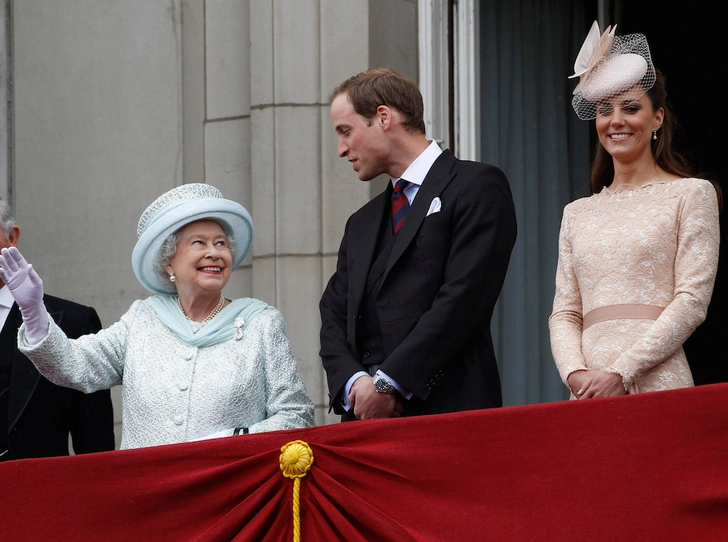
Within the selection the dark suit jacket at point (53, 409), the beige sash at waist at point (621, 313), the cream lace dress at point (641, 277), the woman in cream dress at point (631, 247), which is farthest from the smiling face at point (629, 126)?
the dark suit jacket at point (53, 409)

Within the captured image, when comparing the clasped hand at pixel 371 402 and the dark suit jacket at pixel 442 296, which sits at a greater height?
the dark suit jacket at pixel 442 296

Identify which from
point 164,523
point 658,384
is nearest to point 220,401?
point 164,523

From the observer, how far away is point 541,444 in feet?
12.0

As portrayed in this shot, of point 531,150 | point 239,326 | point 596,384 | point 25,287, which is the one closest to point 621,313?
point 596,384

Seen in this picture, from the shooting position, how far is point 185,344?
448 centimetres

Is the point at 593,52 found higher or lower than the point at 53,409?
higher

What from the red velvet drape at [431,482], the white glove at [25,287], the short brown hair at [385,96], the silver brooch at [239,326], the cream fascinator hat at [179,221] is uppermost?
the short brown hair at [385,96]

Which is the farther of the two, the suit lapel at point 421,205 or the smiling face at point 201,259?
the smiling face at point 201,259

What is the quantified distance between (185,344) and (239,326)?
19cm

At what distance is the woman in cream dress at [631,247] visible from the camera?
4062 millimetres

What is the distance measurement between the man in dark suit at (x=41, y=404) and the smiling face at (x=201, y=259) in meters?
0.75

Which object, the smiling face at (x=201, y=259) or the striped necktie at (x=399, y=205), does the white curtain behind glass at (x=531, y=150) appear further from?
the smiling face at (x=201, y=259)

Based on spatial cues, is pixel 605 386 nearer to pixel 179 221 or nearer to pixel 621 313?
pixel 621 313

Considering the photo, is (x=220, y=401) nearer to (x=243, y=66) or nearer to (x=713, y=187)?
(x=713, y=187)
